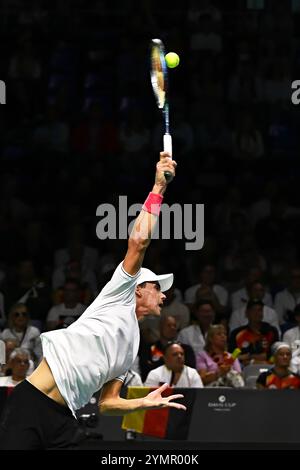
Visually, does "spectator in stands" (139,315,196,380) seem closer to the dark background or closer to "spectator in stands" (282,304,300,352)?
"spectator in stands" (282,304,300,352)

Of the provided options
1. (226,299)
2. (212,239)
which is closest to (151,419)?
(226,299)

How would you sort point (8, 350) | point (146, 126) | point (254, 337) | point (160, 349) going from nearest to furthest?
1. point (8, 350)
2. point (160, 349)
3. point (254, 337)
4. point (146, 126)

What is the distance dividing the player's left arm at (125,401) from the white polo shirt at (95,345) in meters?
0.17

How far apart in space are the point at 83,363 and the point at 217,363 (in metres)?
5.96

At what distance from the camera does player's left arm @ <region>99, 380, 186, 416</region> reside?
668 centimetres

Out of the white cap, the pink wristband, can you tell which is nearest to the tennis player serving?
the pink wristband

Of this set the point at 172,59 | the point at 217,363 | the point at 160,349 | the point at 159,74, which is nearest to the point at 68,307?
the point at 160,349

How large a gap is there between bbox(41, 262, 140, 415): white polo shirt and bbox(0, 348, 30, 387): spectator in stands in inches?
195

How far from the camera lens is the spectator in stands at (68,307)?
44.2 feet

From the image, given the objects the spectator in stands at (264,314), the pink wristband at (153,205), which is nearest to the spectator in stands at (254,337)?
the spectator in stands at (264,314)

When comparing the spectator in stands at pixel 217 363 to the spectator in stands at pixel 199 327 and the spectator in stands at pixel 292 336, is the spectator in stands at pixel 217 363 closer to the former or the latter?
the spectator in stands at pixel 199 327

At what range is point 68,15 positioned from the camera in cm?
1755

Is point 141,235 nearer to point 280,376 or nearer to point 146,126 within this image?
point 280,376

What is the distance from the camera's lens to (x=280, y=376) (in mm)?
11906
